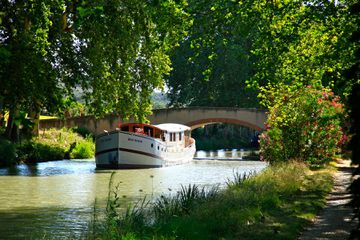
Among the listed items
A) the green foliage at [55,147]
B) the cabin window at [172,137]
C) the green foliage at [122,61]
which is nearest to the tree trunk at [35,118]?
the green foliage at [55,147]

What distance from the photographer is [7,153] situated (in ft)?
111

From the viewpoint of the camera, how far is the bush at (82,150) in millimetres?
43916

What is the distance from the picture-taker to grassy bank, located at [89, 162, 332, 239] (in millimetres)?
10281

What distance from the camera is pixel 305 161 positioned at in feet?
88.3

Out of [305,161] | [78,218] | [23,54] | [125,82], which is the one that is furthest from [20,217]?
[125,82]

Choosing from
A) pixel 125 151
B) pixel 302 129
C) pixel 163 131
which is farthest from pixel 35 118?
pixel 302 129

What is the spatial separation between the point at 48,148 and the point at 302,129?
1968cm

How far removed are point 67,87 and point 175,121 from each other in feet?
101

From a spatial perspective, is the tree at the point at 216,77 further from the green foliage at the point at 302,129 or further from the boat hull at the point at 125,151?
the green foliage at the point at 302,129

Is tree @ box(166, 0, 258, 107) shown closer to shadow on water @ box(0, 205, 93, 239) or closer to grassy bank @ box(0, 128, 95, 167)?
grassy bank @ box(0, 128, 95, 167)

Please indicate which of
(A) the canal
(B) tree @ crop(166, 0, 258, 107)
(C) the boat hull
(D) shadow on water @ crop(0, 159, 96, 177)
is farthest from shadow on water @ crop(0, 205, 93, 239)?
(B) tree @ crop(166, 0, 258, 107)

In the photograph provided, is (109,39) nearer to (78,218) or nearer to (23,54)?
(23,54)

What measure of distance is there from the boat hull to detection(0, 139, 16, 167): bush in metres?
5.66

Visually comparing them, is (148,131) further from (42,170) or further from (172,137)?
(42,170)
